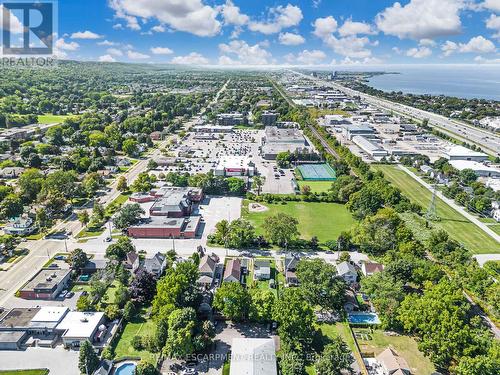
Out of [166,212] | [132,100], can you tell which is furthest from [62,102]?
[166,212]

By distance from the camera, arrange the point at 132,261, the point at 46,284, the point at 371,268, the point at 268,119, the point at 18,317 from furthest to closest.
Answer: the point at 268,119 < the point at 132,261 < the point at 371,268 < the point at 46,284 < the point at 18,317

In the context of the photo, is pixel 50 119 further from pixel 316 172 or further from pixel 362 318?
pixel 362 318

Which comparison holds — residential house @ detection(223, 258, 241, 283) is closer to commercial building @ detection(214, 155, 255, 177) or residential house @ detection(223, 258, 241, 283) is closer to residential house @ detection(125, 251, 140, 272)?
residential house @ detection(125, 251, 140, 272)

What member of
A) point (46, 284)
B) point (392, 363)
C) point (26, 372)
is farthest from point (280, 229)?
point (26, 372)

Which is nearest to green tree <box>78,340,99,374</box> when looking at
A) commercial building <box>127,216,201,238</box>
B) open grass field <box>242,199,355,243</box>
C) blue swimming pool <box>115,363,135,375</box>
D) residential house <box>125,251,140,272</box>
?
blue swimming pool <box>115,363,135,375</box>

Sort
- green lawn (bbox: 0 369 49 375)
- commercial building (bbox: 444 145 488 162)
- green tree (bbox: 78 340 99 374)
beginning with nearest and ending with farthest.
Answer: green tree (bbox: 78 340 99 374), green lawn (bbox: 0 369 49 375), commercial building (bbox: 444 145 488 162)

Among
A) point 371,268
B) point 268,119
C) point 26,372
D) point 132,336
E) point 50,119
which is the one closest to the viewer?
point 26,372
